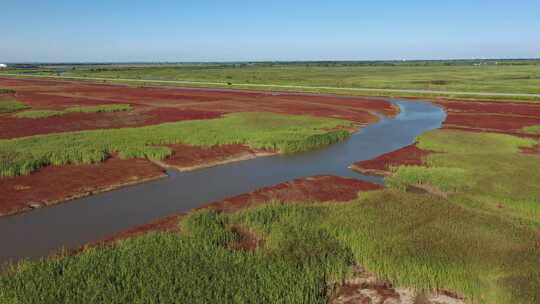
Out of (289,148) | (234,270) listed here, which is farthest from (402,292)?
(289,148)

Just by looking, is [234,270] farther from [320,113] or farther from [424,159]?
[320,113]

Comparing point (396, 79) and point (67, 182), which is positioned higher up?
point (396, 79)

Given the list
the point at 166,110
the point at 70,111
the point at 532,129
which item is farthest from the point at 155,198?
the point at 70,111

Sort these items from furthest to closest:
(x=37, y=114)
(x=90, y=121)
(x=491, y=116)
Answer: (x=491, y=116)
(x=37, y=114)
(x=90, y=121)

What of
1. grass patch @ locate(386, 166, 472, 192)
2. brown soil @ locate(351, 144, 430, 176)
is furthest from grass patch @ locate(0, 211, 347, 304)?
brown soil @ locate(351, 144, 430, 176)

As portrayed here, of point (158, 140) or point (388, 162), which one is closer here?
point (388, 162)

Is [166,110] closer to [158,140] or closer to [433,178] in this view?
[158,140]
